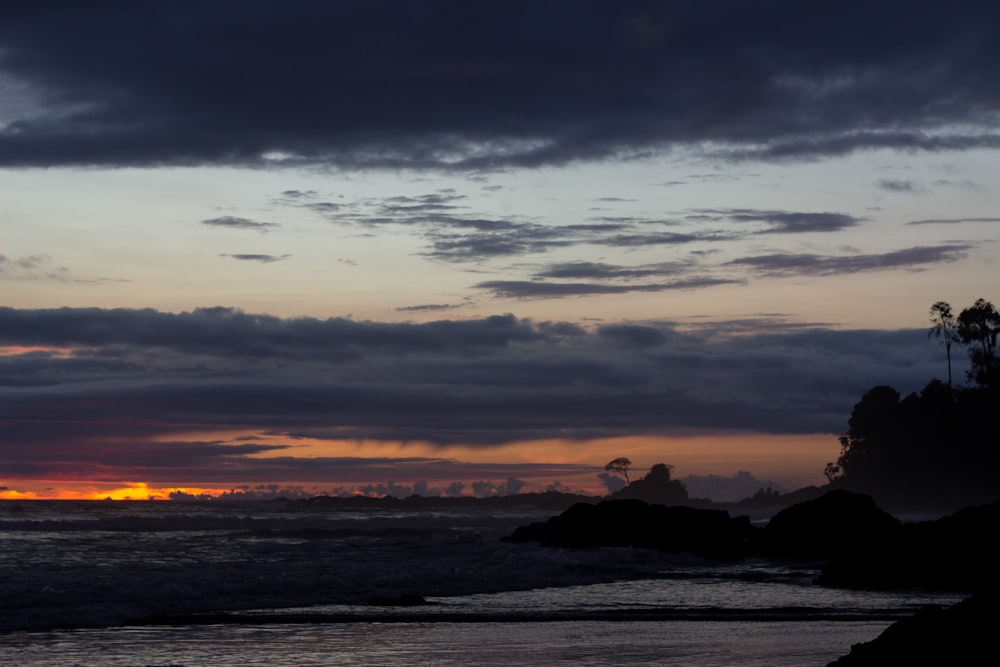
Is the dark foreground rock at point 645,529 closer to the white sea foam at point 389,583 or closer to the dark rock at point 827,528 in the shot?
the dark rock at point 827,528

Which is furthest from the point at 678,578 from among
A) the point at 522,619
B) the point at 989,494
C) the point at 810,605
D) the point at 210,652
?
the point at 989,494

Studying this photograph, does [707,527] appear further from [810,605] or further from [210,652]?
[210,652]

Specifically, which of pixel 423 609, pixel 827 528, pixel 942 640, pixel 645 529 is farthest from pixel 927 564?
pixel 645 529

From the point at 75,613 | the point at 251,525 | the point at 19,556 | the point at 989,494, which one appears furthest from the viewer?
the point at 989,494

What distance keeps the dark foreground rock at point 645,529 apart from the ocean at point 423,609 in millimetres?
4142

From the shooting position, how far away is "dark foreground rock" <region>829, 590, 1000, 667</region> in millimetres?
14062

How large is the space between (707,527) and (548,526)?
751cm

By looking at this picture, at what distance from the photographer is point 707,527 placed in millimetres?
53375

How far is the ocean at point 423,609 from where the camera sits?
20500 mm

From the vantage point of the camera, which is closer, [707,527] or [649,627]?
[649,627]

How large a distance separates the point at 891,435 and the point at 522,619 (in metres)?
114

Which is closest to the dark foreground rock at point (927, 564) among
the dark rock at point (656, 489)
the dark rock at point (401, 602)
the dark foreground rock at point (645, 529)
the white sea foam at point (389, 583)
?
the white sea foam at point (389, 583)

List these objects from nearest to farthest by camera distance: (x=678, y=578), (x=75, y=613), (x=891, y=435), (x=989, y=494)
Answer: (x=75, y=613) < (x=678, y=578) < (x=989, y=494) < (x=891, y=435)

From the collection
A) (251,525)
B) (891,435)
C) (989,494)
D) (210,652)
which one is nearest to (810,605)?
(210,652)
